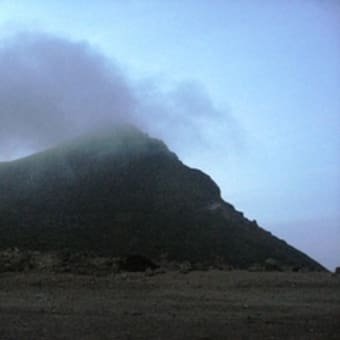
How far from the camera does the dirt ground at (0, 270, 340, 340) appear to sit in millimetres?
10992

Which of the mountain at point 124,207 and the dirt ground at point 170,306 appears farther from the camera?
the mountain at point 124,207

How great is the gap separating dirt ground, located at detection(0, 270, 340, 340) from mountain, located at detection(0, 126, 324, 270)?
62.1ft

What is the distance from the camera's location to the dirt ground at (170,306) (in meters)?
11.0

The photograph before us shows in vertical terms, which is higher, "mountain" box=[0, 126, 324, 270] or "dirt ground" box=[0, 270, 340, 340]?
"mountain" box=[0, 126, 324, 270]

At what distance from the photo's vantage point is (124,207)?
55.1 m

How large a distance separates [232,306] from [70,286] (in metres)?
6.26

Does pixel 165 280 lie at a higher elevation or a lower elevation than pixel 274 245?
lower

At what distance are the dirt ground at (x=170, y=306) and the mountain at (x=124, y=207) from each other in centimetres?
1893

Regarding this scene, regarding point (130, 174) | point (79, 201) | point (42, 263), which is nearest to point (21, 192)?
point (79, 201)

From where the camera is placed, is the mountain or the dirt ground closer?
the dirt ground

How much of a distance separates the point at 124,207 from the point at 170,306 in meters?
40.6

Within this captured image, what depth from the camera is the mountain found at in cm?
4531

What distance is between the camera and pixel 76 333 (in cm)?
1071

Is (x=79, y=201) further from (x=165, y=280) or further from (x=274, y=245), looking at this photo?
(x=165, y=280)
